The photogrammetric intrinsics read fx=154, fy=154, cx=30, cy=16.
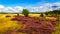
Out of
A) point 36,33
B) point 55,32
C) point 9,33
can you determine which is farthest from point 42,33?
point 9,33

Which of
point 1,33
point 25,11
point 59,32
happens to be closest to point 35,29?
point 59,32

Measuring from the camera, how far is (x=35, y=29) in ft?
91.9

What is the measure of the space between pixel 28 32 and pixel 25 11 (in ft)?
102

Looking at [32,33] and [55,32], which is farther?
[55,32]

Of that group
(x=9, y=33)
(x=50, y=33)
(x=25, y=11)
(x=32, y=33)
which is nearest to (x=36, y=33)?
(x=32, y=33)

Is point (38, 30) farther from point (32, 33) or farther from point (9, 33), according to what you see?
point (9, 33)

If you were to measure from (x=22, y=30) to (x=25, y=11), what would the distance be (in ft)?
97.6

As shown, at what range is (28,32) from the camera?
85.3 ft

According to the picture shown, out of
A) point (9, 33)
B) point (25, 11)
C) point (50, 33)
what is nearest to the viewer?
point (9, 33)

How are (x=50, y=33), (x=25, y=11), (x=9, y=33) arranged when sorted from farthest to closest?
(x=25, y=11)
(x=50, y=33)
(x=9, y=33)

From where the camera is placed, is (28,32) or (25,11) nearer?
(28,32)

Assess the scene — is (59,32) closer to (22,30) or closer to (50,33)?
(50,33)

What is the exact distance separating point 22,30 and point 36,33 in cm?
287

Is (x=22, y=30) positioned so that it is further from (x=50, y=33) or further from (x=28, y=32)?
(x=50, y=33)
